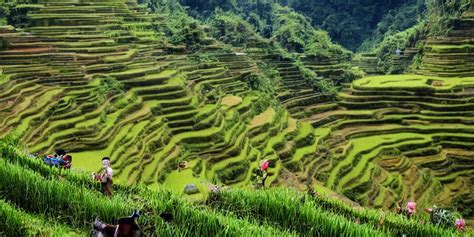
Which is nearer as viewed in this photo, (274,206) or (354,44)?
(274,206)

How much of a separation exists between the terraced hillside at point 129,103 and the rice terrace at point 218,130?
0.20 ft

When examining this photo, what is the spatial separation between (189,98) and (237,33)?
1440 centimetres

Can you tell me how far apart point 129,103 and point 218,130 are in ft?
10.0

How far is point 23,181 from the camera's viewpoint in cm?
564

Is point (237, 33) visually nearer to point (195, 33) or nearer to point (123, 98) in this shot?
point (195, 33)

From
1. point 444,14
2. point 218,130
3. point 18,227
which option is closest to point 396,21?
point 444,14

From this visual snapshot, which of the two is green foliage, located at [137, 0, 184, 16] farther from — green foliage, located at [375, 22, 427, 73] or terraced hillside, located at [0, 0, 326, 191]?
green foliage, located at [375, 22, 427, 73]

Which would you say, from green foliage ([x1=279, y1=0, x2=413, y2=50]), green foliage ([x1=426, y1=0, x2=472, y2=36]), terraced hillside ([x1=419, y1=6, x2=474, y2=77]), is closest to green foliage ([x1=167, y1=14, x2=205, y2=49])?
terraced hillside ([x1=419, y1=6, x2=474, y2=77])

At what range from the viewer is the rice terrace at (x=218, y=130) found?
5.63 meters

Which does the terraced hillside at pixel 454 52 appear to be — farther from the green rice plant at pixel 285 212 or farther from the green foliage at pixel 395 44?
the green rice plant at pixel 285 212

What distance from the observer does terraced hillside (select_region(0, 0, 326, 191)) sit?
1479cm

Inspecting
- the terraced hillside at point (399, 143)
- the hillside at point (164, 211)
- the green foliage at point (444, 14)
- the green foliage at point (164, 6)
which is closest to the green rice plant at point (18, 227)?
the hillside at point (164, 211)

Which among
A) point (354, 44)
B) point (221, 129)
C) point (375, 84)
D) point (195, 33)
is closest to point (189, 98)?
point (221, 129)

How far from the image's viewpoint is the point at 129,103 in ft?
59.5
